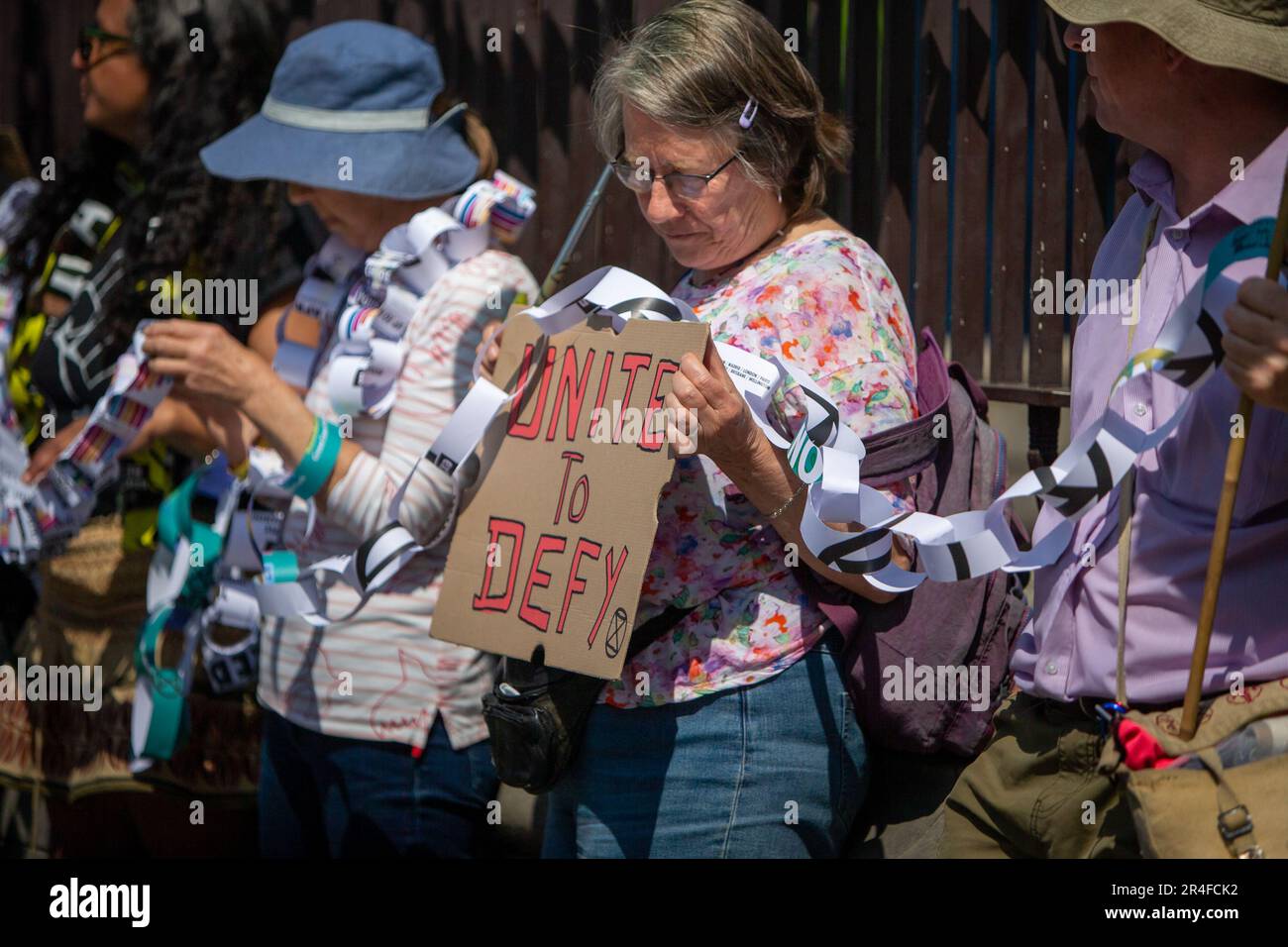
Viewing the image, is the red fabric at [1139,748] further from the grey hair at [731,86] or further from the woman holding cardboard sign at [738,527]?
the grey hair at [731,86]

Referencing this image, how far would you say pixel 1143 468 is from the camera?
6.61 feet

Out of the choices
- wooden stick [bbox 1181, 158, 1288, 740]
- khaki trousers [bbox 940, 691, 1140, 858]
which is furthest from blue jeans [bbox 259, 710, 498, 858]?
wooden stick [bbox 1181, 158, 1288, 740]

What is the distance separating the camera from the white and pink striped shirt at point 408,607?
278 cm

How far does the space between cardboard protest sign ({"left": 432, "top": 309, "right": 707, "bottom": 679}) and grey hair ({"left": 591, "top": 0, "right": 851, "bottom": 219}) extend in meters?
0.39

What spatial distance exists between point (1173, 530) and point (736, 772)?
81 cm

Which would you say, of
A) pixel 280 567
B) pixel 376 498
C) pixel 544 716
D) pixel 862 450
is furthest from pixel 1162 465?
pixel 280 567

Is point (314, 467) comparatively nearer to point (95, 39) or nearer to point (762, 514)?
point (762, 514)

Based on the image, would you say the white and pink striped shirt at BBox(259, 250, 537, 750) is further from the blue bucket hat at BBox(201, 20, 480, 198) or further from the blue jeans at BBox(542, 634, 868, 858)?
the blue jeans at BBox(542, 634, 868, 858)

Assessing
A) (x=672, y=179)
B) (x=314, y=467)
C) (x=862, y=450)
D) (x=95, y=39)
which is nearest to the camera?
(x=862, y=450)

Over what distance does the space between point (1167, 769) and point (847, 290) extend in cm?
94

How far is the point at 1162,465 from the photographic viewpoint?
78.2 inches

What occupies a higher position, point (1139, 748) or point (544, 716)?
point (1139, 748)

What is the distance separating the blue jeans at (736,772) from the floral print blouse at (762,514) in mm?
41
